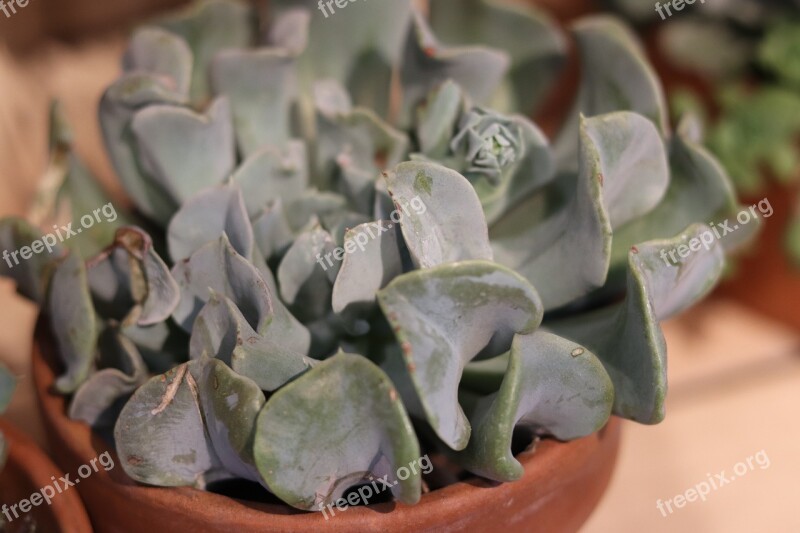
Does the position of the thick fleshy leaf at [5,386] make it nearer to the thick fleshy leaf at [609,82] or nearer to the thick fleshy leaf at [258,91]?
the thick fleshy leaf at [258,91]

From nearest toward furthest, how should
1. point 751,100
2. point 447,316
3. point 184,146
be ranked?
point 447,316
point 184,146
point 751,100

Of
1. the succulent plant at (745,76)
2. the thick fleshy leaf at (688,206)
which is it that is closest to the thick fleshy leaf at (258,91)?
the thick fleshy leaf at (688,206)

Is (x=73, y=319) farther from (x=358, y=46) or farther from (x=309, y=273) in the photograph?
(x=358, y=46)

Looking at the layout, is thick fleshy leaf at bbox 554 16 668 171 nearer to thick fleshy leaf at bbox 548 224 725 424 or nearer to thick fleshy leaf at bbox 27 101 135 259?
thick fleshy leaf at bbox 548 224 725 424

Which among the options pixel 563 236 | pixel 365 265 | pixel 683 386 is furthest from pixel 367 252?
pixel 683 386

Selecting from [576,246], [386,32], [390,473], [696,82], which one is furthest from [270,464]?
[696,82]

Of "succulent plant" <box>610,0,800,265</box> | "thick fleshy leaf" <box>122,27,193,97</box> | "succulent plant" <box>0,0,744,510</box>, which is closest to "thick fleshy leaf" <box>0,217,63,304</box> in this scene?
"succulent plant" <box>0,0,744,510</box>
